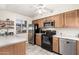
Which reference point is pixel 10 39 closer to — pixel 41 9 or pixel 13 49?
pixel 13 49

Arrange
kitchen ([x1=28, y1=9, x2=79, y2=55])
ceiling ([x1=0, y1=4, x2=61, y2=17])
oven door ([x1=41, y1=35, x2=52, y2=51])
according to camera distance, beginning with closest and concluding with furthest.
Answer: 1. ceiling ([x1=0, y1=4, x2=61, y2=17])
2. kitchen ([x1=28, y1=9, x2=79, y2=55])
3. oven door ([x1=41, y1=35, x2=52, y2=51])

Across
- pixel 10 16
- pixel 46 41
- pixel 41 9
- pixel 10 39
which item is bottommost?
pixel 46 41

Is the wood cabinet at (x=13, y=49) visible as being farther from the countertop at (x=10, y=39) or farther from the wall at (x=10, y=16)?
the wall at (x=10, y=16)

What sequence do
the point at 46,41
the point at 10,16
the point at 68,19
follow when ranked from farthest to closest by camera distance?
1. the point at 46,41
2. the point at 68,19
3. the point at 10,16

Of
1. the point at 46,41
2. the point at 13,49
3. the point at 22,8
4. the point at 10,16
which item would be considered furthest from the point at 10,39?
the point at 46,41

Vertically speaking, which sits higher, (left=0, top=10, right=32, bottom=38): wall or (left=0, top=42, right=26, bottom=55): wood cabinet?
(left=0, top=10, right=32, bottom=38): wall

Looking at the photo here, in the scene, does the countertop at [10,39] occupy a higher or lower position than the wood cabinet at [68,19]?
lower

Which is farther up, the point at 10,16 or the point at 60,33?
the point at 10,16

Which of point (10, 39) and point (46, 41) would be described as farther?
point (46, 41)

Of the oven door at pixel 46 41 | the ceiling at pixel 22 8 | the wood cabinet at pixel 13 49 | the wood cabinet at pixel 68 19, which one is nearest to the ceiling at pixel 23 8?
the ceiling at pixel 22 8

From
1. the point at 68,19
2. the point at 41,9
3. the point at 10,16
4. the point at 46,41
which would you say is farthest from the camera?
the point at 46,41

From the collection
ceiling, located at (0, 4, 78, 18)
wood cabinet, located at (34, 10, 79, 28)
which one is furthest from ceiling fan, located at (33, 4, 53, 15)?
wood cabinet, located at (34, 10, 79, 28)

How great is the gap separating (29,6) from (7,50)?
711 millimetres

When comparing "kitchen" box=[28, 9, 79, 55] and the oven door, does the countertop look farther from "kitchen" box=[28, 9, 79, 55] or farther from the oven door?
the oven door
